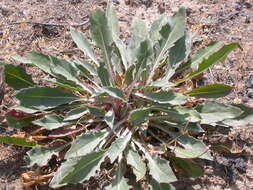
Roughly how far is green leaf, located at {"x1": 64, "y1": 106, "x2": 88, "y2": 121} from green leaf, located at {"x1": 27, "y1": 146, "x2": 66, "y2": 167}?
250 millimetres

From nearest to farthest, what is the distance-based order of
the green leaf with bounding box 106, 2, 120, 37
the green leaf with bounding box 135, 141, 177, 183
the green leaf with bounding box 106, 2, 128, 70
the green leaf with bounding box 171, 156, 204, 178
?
1. the green leaf with bounding box 135, 141, 177, 183
2. the green leaf with bounding box 171, 156, 204, 178
3. the green leaf with bounding box 106, 2, 128, 70
4. the green leaf with bounding box 106, 2, 120, 37

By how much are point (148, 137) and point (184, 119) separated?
36cm

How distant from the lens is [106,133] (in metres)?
3.06

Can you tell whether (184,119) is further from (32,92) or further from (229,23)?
(229,23)

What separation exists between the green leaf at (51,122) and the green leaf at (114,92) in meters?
0.47

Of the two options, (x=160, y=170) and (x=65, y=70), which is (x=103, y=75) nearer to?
(x=65, y=70)

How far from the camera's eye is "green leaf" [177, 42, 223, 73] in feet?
11.0

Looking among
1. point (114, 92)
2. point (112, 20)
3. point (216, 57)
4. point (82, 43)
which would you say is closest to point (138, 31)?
point (112, 20)

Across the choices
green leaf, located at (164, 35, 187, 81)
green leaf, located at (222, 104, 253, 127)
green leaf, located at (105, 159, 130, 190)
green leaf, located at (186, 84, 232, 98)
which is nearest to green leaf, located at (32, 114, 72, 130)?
green leaf, located at (105, 159, 130, 190)

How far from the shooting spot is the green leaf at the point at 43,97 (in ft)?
10.1

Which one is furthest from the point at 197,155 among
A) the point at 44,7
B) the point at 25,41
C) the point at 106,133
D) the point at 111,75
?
the point at 44,7

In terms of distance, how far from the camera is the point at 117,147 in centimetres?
287

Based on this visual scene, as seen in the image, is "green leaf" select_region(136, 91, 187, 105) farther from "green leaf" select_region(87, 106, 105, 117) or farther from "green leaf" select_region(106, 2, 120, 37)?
"green leaf" select_region(106, 2, 120, 37)

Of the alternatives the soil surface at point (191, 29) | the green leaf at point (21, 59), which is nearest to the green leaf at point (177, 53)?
the soil surface at point (191, 29)
